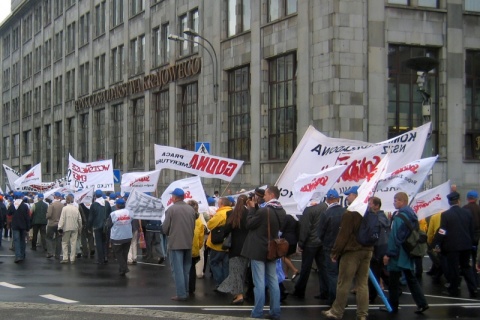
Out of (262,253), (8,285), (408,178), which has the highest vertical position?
(408,178)

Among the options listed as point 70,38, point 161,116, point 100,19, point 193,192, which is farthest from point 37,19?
point 193,192

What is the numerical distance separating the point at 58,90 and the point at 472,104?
125 feet

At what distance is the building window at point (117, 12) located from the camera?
47438mm

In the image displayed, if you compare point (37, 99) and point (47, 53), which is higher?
point (47, 53)

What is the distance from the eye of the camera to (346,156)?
13.8m

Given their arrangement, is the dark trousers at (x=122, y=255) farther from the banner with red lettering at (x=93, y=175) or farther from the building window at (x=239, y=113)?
the building window at (x=239, y=113)

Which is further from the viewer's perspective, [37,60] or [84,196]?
[37,60]

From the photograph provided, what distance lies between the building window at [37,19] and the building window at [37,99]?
4859 millimetres

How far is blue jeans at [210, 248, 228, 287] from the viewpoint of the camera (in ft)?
49.2

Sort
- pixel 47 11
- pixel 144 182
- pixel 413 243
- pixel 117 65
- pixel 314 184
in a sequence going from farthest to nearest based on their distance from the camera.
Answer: pixel 47 11 < pixel 117 65 < pixel 144 182 < pixel 314 184 < pixel 413 243

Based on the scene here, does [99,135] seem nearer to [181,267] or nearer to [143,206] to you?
[143,206]

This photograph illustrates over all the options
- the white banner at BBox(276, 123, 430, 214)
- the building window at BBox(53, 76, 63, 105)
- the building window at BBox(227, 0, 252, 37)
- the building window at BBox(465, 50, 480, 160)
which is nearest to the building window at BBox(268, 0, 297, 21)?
the building window at BBox(227, 0, 252, 37)

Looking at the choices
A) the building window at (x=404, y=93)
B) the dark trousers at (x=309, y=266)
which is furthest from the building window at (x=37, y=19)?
the dark trousers at (x=309, y=266)

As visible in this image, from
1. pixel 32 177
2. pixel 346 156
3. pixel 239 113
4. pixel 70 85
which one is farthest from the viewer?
pixel 70 85
